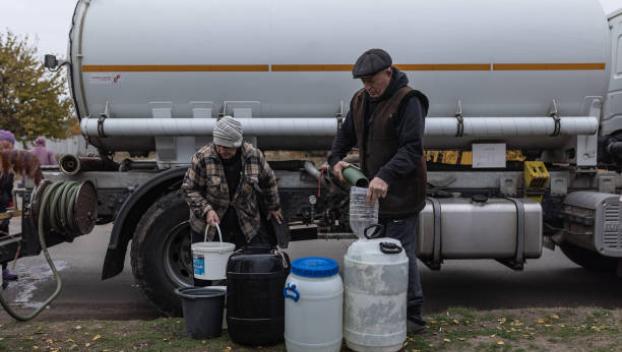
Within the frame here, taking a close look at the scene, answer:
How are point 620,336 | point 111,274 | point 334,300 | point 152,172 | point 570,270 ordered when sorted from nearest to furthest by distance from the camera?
point 334,300 → point 620,336 → point 111,274 → point 152,172 → point 570,270

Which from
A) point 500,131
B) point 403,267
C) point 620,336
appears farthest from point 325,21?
point 620,336

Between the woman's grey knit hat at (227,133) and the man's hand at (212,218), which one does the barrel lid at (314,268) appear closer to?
the man's hand at (212,218)

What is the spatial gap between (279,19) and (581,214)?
3.37 meters

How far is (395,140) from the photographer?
3811mm

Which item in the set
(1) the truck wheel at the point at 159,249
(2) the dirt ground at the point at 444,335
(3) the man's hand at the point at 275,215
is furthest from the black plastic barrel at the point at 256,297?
(1) the truck wheel at the point at 159,249

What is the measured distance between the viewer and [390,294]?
3.51 m

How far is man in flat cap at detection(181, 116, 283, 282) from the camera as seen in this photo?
418 centimetres

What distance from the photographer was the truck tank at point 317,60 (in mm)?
5309

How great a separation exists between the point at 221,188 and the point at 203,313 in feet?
3.07

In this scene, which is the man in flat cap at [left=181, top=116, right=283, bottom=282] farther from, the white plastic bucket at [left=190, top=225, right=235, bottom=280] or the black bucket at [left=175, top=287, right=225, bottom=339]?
the black bucket at [left=175, top=287, right=225, bottom=339]

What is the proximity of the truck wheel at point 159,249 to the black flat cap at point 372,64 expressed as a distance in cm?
227

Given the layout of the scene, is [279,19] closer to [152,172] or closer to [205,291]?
[152,172]

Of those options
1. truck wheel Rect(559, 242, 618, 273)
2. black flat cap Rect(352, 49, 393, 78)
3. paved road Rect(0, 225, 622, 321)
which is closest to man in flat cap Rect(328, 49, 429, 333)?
black flat cap Rect(352, 49, 393, 78)

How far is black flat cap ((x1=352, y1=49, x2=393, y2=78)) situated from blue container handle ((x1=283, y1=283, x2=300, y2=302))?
135 cm
